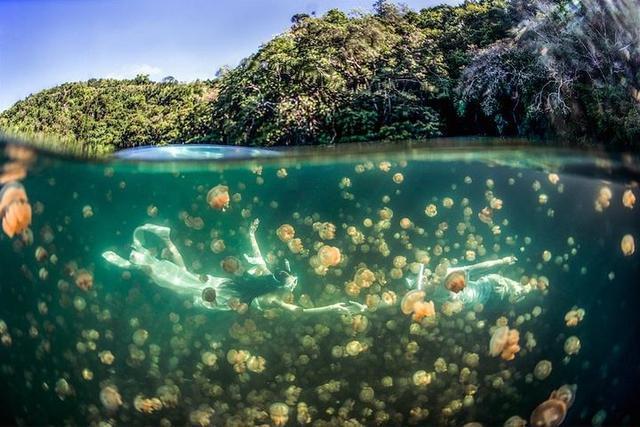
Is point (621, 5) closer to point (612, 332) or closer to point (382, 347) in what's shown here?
point (612, 332)

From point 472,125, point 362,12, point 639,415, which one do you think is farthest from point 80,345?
point 362,12

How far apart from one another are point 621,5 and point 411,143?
560 inches

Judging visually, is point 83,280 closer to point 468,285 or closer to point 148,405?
point 148,405

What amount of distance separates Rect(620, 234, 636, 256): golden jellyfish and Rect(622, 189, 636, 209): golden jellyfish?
317mm

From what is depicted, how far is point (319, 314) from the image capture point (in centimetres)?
347

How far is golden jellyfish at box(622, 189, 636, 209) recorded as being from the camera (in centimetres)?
448

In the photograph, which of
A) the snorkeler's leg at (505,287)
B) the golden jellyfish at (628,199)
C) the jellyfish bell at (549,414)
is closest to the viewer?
the jellyfish bell at (549,414)

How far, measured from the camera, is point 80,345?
3.51m

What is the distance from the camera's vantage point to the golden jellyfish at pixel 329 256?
141 inches

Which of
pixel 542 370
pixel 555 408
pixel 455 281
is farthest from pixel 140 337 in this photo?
pixel 555 408

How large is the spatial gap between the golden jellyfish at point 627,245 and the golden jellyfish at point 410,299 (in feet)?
5.86

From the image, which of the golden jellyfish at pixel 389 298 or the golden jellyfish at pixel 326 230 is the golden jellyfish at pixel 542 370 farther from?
the golden jellyfish at pixel 326 230

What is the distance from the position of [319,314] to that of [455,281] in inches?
36.2

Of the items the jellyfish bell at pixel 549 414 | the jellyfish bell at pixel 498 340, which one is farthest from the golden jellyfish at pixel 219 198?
the jellyfish bell at pixel 549 414
